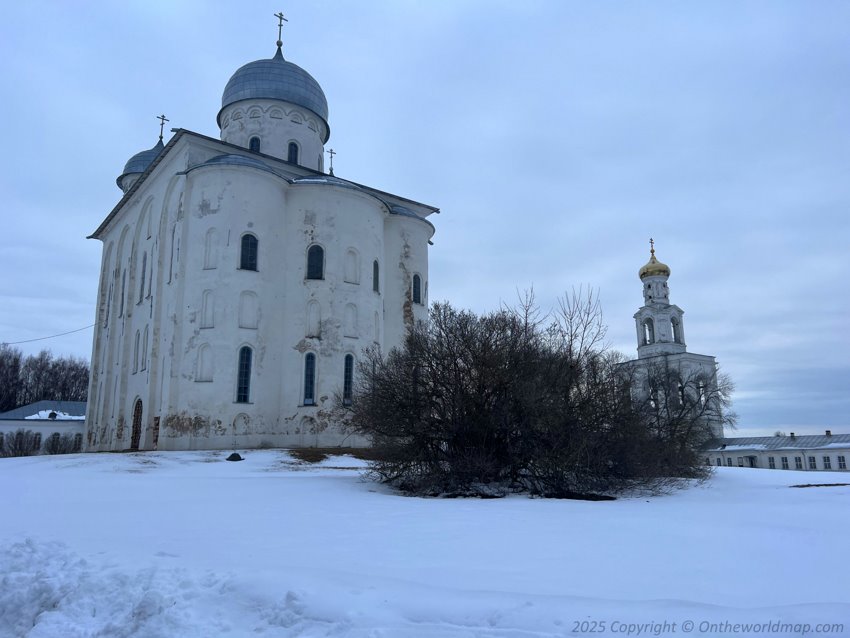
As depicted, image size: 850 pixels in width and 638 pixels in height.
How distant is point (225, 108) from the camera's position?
3256cm

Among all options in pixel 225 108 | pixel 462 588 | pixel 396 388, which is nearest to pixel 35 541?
pixel 462 588

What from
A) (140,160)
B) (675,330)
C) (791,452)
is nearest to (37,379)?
(140,160)

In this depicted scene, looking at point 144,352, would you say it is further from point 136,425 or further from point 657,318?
point 657,318

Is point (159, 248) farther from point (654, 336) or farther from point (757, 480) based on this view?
point (654, 336)

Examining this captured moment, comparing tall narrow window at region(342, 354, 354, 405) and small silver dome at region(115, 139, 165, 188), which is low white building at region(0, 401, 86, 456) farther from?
tall narrow window at region(342, 354, 354, 405)

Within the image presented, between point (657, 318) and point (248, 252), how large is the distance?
42.4 meters

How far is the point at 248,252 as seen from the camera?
24906 millimetres

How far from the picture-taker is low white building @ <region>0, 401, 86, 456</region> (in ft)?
147

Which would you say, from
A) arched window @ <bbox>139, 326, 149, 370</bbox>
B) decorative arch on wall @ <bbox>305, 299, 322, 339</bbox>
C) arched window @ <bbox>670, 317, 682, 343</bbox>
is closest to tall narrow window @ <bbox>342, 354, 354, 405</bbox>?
decorative arch on wall @ <bbox>305, 299, 322, 339</bbox>

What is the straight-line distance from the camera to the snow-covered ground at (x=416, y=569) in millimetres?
4160

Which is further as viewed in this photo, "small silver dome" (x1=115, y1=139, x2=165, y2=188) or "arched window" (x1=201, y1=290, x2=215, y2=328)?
"small silver dome" (x1=115, y1=139, x2=165, y2=188)

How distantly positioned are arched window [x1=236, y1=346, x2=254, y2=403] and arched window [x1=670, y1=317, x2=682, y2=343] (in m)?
43.9

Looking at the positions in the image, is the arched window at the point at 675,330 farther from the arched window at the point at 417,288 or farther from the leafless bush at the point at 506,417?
the leafless bush at the point at 506,417

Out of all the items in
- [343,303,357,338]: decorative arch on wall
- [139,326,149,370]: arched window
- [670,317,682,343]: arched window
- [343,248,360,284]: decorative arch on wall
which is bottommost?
[139,326,149,370]: arched window
